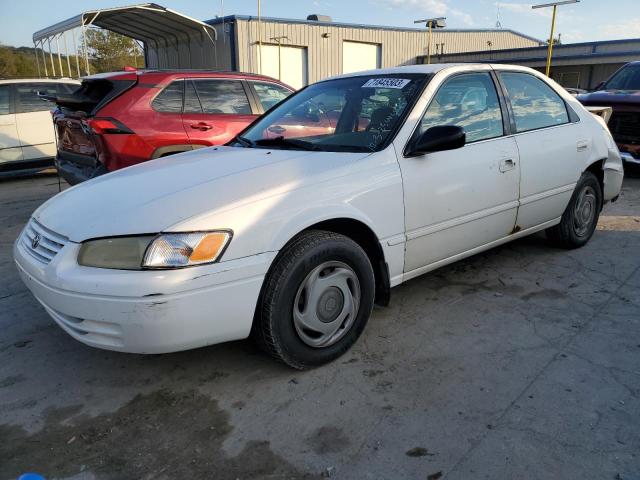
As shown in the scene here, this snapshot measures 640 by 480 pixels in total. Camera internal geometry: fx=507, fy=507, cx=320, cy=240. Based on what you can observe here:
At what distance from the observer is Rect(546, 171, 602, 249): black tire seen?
4.42m

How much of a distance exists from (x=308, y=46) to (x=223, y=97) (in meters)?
18.2

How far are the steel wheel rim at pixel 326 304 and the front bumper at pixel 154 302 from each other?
1.04 feet

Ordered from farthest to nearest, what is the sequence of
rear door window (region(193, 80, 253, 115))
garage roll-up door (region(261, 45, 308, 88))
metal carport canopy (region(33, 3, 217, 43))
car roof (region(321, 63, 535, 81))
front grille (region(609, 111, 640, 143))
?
1. garage roll-up door (region(261, 45, 308, 88))
2. metal carport canopy (region(33, 3, 217, 43))
3. front grille (region(609, 111, 640, 143))
4. rear door window (region(193, 80, 253, 115))
5. car roof (region(321, 63, 535, 81))

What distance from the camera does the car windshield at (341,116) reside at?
315 centimetres

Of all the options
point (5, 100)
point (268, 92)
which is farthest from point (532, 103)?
point (5, 100)

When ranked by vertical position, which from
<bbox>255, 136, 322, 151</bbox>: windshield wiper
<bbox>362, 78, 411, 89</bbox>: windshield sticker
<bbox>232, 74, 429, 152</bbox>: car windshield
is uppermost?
<bbox>362, 78, 411, 89</bbox>: windshield sticker

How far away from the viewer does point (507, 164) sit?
3.58m

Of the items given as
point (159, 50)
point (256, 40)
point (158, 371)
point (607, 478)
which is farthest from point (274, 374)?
point (159, 50)

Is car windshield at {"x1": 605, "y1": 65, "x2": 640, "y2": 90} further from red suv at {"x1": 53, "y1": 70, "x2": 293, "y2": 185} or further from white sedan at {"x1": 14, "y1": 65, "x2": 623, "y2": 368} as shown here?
red suv at {"x1": 53, "y1": 70, "x2": 293, "y2": 185}

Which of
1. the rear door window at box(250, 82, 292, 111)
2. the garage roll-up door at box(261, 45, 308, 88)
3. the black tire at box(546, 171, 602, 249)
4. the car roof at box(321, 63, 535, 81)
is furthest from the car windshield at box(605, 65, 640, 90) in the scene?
the garage roll-up door at box(261, 45, 308, 88)

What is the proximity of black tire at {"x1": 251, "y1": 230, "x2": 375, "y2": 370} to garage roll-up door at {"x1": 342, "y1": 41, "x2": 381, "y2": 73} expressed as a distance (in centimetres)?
2270

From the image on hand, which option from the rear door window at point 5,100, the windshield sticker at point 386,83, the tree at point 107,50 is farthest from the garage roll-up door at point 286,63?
the windshield sticker at point 386,83

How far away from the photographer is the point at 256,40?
20.5 meters

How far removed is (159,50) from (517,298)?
79.0 ft
